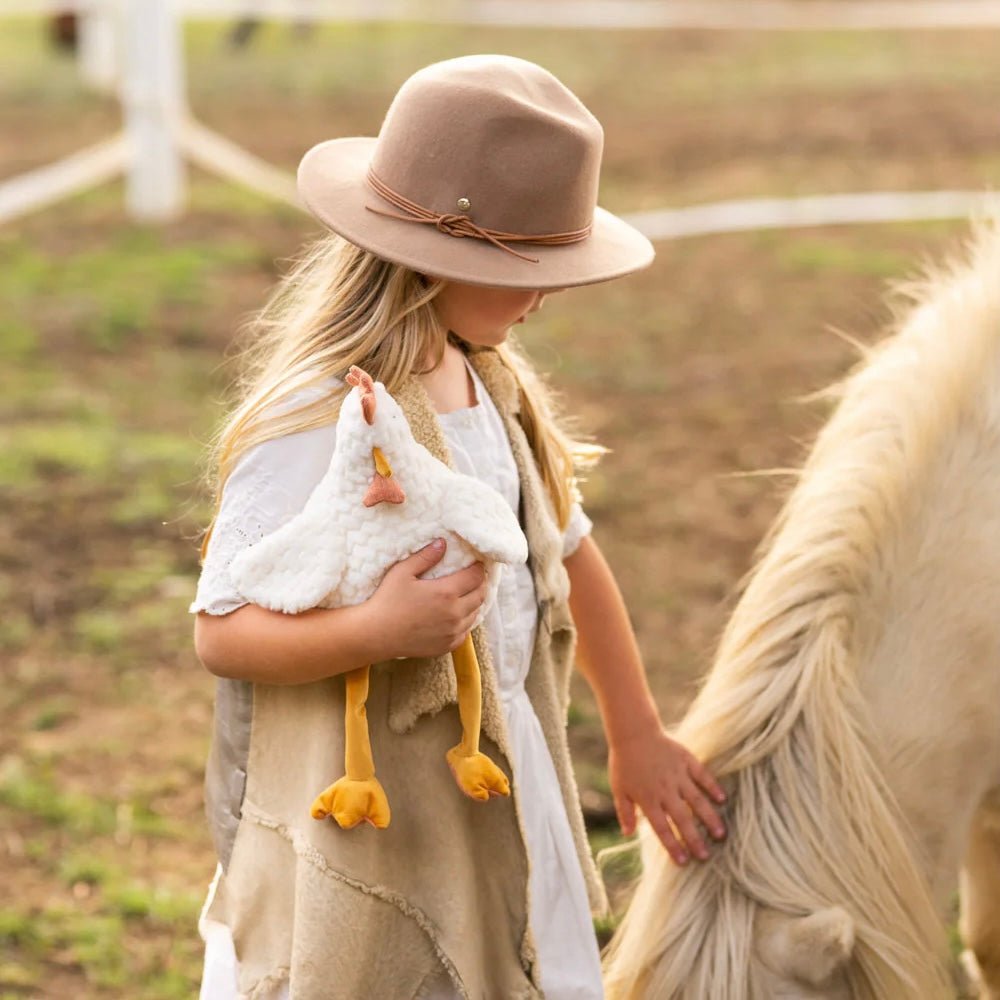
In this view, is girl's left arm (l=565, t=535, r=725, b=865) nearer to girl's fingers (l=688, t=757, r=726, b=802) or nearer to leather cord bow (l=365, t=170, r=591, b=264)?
girl's fingers (l=688, t=757, r=726, b=802)

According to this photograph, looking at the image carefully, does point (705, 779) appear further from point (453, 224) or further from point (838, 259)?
point (838, 259)

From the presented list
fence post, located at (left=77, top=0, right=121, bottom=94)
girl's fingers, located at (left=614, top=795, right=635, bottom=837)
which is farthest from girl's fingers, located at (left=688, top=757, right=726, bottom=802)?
fence post, located at (left=77, top=0, right=121, bottom=94)

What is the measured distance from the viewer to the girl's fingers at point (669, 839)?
4.91 ft

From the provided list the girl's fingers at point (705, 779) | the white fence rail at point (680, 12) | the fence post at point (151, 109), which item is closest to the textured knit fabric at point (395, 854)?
the girl's fingers at point (705, 779)

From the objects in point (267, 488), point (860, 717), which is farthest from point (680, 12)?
point (267, 488)

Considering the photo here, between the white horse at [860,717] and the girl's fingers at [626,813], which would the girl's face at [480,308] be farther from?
the girl's fingers at [626,813]

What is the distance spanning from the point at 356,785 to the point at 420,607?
0.17m

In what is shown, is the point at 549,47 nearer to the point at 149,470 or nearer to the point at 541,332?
the point at 541,332

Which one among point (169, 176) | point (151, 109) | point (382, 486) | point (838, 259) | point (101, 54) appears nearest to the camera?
point (382, 486)

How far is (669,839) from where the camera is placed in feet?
4.95

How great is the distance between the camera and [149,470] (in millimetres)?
3963

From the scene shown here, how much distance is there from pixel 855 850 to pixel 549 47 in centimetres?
1063

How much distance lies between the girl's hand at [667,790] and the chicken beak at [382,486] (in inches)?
18.8

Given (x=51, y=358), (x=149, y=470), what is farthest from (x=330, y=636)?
(x=51, y=358)
